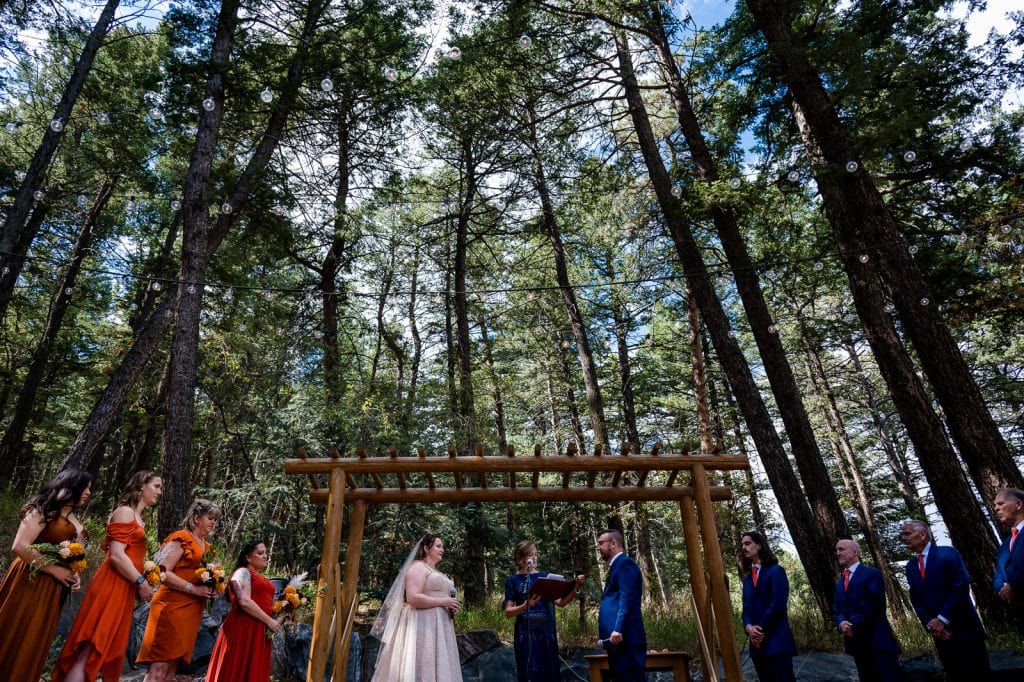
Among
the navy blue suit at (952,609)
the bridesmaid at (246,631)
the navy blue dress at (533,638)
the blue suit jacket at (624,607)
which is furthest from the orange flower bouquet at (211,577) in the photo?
the navy blue suit at (952,609)

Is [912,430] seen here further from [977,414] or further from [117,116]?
[117,116]

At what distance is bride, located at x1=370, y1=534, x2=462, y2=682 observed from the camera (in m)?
4.66

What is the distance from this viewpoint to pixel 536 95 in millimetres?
12812

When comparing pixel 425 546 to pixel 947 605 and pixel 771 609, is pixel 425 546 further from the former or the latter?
pixel 947 605

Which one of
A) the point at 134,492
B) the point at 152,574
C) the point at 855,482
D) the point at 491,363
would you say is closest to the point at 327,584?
the point at 152,574

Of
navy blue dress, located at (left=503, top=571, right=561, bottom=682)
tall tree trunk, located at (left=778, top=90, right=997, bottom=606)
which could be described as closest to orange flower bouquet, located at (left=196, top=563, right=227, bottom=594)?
navy blue dress, located at (left=503, top=571, right=561, bottom=682)

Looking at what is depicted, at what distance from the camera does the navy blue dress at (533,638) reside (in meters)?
5.53

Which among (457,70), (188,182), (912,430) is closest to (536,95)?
(457,70)

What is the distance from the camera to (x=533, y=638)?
18.4 ft

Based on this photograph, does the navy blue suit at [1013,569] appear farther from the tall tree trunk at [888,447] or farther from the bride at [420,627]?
the tall tree trunk at [888,447]

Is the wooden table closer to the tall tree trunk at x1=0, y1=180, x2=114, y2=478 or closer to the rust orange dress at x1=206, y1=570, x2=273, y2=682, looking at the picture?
the rust orange dress at x1=206, y1=570, x2=273, y2=682

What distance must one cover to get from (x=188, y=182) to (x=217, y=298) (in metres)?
4.91

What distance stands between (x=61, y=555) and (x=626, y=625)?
420 cm

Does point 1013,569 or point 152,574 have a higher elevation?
point 152,574
